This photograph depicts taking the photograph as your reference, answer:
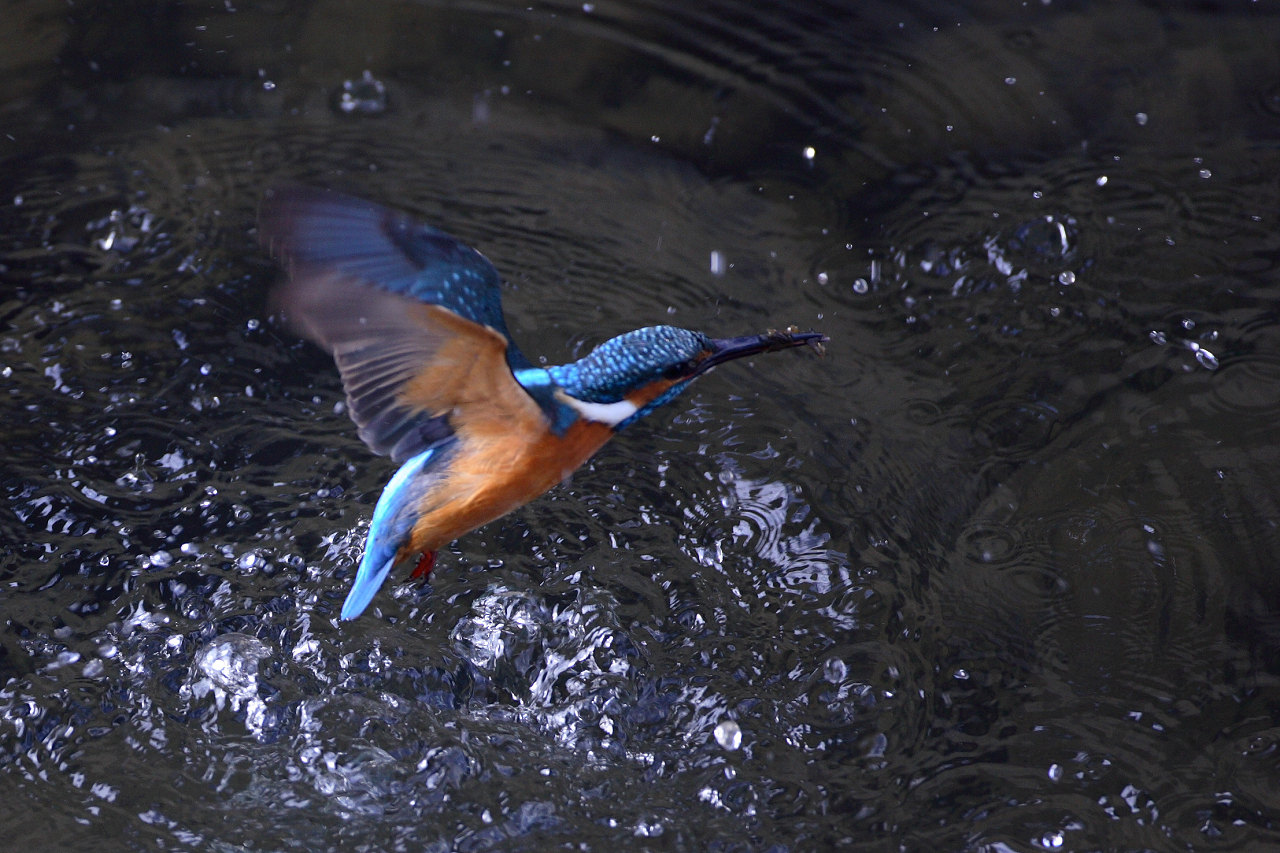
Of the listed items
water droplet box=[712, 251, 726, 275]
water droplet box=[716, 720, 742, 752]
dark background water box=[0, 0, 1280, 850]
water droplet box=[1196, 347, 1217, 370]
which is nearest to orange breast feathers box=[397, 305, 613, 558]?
dark background water box=[0, 0, 1280, 850]

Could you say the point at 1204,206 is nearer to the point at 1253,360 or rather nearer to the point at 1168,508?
the point at 1253,360

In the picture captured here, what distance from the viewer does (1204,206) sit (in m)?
3.76

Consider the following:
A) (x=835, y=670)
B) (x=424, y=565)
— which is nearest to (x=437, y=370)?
(x=424, y=565)

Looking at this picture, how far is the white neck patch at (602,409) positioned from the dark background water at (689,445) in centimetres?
52

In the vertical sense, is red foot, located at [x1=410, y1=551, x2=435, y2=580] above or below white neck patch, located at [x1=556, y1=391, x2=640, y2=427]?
below


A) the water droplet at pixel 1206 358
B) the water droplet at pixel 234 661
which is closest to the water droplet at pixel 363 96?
the water droplet at pixel 234 661

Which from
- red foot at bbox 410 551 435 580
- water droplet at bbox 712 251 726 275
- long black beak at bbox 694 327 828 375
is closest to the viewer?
long black beak at bbox 694 327 828 375

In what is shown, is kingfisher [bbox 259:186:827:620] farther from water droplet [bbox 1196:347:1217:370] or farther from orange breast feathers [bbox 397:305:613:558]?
water droplet [bbox 1196:347:1217:370]

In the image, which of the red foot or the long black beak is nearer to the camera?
the long black beak

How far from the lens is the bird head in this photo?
2580 millimetres

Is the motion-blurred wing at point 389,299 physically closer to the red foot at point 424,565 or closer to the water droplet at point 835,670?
the red foot at point 424,565

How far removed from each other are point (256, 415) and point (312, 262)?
1266 millimetres

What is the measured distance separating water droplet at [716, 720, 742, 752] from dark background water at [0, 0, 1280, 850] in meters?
0.01

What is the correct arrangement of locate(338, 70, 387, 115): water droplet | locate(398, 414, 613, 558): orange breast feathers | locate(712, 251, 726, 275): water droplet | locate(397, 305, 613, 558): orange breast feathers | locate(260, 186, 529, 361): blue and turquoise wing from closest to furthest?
locate(260, 186, 529, 361): blue and turquoise wing < locate(397, 305, 613, 558): orange breast feathers < locate(398, 414, 613, 558): orange breast feathers < locate(712, 251, 726, 275): water droplet < locate(338, 70, 387, 115): water droplet
